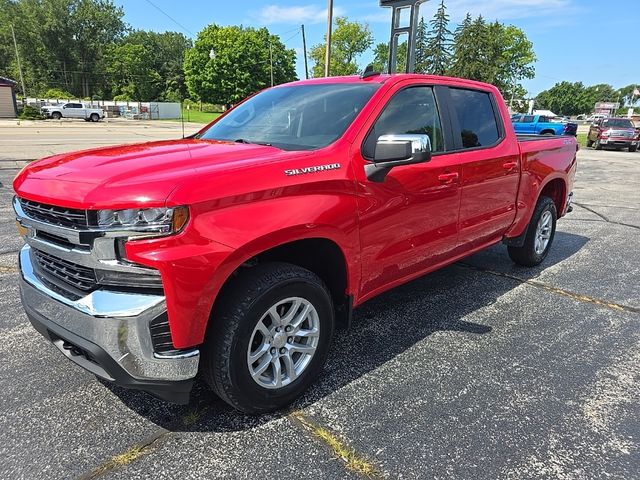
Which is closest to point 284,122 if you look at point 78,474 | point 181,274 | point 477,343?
point 181,274

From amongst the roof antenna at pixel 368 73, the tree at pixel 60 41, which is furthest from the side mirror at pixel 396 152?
the tree at pixel 60 41

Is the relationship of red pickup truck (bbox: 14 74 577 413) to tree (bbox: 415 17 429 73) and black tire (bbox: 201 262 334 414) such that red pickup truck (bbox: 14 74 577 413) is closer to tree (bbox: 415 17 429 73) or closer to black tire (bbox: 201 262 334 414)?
black tire (bbox: 201 262 334 414)

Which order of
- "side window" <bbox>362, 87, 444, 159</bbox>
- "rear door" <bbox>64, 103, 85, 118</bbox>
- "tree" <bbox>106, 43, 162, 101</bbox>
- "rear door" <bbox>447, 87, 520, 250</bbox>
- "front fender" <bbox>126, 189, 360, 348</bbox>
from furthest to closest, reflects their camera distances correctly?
"tree" <bbox>106, 43, 162, 101</bbox> < "rear door" <bbox>64, 103, 85, 118</bbox> < "rear door" <bbox>447, 87, 520, 250</bbox> < "side window" <bbox>362, 87, 444, 159</bbox> < "front fender" <bbox>126, 189, 360, 348</bbox>

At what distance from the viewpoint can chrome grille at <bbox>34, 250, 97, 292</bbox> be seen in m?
2.18

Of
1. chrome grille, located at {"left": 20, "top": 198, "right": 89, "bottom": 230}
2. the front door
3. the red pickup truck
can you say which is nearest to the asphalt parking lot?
the red pickup truck

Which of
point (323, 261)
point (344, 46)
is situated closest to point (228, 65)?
point (344, 46)

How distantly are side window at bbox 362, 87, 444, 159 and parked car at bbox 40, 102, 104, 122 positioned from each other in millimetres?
54399

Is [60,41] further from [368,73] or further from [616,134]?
[368,73]

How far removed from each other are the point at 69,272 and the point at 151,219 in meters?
0.64

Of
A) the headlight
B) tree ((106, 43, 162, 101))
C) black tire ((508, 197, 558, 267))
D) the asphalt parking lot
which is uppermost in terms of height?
tree ((106, 43, 162, 101))

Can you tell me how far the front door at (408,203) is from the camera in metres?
2.90

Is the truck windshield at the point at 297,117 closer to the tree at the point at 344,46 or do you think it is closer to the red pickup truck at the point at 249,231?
the red pickup truck at the point at 249,231

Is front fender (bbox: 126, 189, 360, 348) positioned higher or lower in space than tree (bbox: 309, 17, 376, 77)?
lower

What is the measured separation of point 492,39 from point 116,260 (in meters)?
66.3
